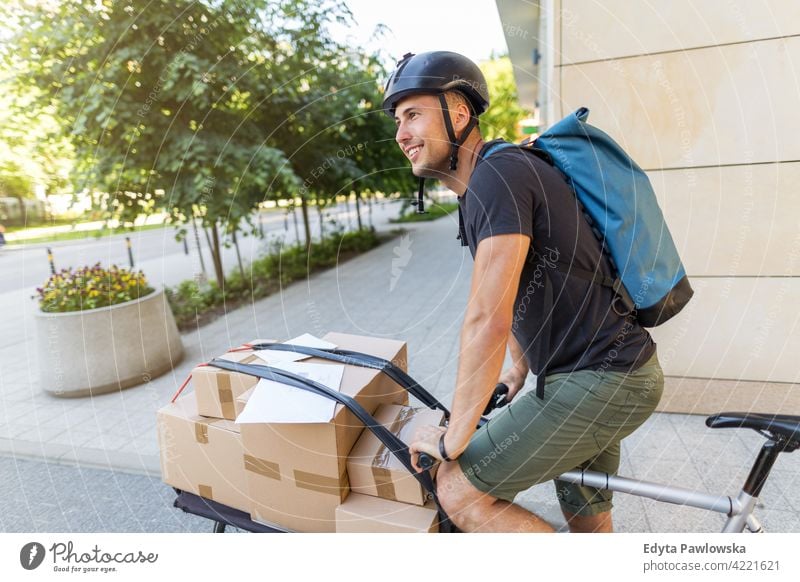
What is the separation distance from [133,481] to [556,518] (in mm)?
2539

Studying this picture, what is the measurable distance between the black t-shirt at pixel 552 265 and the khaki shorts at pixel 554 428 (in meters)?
0.05

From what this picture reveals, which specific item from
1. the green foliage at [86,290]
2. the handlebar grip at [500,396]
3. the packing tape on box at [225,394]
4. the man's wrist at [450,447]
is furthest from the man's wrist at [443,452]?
the green foliage at [86,290]

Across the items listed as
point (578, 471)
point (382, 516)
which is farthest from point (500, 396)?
point (382, 516)

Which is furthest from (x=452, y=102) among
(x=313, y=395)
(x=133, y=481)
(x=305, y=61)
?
(x=305, y=61)

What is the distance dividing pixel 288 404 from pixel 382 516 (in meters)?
0.44

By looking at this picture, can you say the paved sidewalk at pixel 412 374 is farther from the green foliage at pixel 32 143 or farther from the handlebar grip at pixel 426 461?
the green foliage at pixel 32 143

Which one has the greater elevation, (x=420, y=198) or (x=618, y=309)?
(x=420, y=198)

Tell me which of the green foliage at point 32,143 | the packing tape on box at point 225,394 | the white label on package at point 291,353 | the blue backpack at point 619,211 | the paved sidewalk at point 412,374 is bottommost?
the paved sidewalk at point 412,374

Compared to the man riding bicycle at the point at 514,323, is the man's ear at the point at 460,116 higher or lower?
higher

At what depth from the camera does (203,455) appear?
1684 millimetres

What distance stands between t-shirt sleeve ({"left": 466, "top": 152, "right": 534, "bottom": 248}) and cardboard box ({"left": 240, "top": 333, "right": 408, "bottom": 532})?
2.26 feet

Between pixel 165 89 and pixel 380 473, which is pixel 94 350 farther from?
pixel 380 473

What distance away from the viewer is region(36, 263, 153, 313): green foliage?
176 inches

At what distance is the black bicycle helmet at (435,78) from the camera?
1465mm
